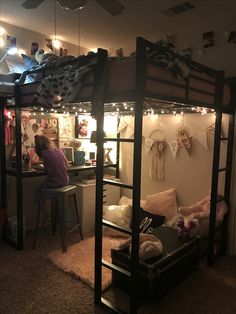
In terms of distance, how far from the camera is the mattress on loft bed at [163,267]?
2199 millimetres

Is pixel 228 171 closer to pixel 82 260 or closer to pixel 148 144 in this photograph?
pixel 148 144

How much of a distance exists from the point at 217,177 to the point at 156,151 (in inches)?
48.4

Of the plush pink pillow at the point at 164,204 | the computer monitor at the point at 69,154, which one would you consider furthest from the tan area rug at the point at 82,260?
the computer monitor at the point at 69,154

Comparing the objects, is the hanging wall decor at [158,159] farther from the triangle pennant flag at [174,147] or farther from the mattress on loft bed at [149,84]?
Result: the mattress on loft bed at [149,84]

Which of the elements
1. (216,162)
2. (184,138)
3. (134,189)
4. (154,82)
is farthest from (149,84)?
(184,138)

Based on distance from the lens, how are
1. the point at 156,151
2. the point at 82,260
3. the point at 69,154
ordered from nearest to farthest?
the point at 82,260 < the point at 156,151 < the point at 69,154

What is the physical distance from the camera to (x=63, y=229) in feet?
10.2

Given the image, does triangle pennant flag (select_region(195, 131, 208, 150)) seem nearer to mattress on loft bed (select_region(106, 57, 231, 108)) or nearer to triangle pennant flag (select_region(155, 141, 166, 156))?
triangle pennant flag (select_region(155, 141, 166, 156))

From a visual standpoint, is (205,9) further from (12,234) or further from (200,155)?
(12,234)

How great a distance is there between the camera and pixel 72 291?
2369 mm

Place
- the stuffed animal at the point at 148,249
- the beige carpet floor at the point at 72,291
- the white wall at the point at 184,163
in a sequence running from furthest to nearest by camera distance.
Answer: the white wall at the point at 184,163
the stuffed animal at the point at 148,249
the beige carpet floor at the point at 72,291

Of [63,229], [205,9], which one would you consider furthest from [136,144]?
[205,9]

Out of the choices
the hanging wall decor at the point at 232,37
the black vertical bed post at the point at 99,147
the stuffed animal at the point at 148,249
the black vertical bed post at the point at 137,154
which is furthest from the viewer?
the hanging wall decor at the point at 232,37

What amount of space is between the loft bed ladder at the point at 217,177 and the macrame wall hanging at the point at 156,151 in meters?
0.94
